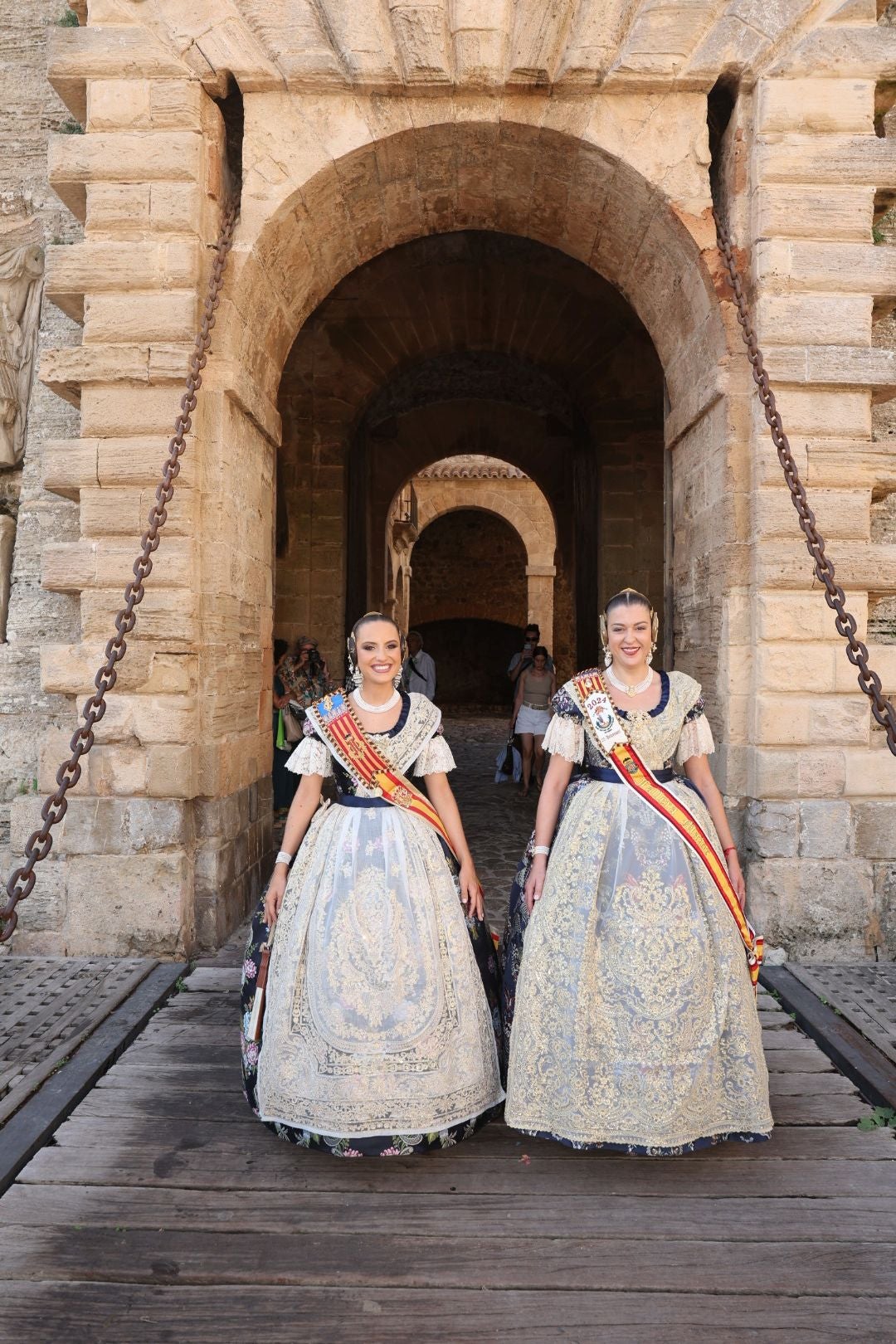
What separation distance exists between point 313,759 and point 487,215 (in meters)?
4.15

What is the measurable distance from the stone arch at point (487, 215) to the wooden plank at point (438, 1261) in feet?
12.6

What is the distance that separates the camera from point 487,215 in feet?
18.2

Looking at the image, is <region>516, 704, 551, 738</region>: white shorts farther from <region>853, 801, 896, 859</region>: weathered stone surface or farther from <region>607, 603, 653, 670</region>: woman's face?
<region>607, 603, 653, 670</region>: woman's face

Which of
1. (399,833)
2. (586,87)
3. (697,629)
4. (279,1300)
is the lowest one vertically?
(279,1300)

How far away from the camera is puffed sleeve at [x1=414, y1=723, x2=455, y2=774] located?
3033 millimetres

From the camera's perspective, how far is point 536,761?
9758 millimetres

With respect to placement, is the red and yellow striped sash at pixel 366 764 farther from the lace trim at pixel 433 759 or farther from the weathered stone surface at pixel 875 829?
the weathered stone surface at pixel 875 829

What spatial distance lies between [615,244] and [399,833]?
4.07 m

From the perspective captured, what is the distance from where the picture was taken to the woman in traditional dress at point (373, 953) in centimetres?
262

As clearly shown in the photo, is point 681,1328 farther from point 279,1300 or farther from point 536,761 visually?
point 536,761

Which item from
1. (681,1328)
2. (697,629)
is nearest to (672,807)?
(681,1328)

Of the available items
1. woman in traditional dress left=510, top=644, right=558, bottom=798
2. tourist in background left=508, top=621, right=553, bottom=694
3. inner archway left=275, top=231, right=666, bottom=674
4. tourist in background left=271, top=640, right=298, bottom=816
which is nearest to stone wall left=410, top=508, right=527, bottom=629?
inner archway left=275, top=231, right=666, bottom=674

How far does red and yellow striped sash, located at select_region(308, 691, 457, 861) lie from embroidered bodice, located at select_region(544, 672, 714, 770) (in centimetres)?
48

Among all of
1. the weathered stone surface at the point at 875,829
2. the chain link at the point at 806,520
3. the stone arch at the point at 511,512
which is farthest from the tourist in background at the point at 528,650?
the stone arch at the point at 511,512
